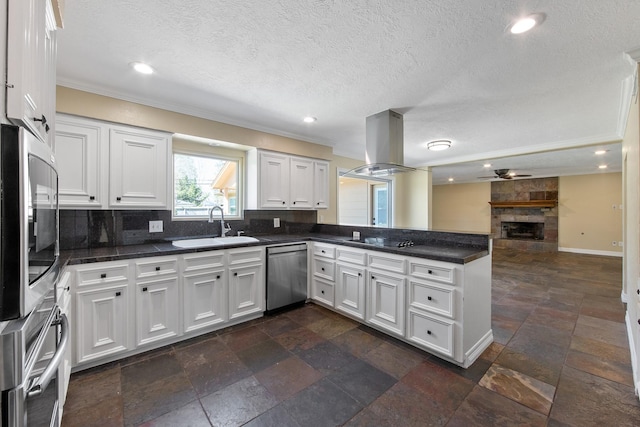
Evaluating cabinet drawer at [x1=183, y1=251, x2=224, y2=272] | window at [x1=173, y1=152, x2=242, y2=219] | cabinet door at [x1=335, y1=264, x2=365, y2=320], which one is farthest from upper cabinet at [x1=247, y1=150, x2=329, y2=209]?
cabinet door at [x1=335, y1=264, x2=365, y2=320]

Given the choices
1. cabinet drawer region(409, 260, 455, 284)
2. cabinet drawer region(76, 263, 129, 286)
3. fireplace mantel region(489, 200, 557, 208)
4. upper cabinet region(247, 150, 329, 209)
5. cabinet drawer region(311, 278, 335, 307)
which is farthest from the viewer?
fireplace mantel region(489, 200, 557, 208)

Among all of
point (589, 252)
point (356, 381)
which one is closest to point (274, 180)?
point (356, 381)

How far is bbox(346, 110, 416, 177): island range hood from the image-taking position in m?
2.97

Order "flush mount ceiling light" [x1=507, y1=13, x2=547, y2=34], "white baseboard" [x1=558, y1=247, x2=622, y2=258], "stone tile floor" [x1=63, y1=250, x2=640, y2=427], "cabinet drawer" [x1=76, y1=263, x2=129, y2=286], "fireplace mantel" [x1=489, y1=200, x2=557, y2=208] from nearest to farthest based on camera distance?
"flush mount ceiling light" [x1=507, y1=13, x2=547, y2=34]
"stone tile floor" [x1=63, y1=250, x2=640, y2=427]
"cabinet drawer" [x1=76, y1=263, x2=129, y2=286]
"white baseboard" [x1=558, y1=247, x2=622, y2=258]
"fireplace mantel" [x1=489, y1=200, x2=557, y2=208]

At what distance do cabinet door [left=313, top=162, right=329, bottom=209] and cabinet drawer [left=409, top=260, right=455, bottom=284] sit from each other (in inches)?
79.9

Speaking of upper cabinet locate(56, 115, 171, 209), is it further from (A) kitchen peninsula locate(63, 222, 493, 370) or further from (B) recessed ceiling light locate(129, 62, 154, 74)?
(B) recessed ceiling light locate(129, 62, 154, 74)

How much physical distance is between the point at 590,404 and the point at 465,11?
2.62 meters

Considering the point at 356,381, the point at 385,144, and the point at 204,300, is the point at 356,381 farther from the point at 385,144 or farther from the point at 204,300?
the point at 385,144

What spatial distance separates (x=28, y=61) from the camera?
0.87 m

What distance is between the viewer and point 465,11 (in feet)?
4.88

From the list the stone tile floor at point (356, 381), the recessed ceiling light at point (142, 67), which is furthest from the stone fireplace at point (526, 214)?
the recessed ceiling light at point (142, 67)

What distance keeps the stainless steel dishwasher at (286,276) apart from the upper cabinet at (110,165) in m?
1.33

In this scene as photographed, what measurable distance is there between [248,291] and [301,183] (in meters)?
1.73

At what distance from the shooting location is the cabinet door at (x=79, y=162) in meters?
2.19
